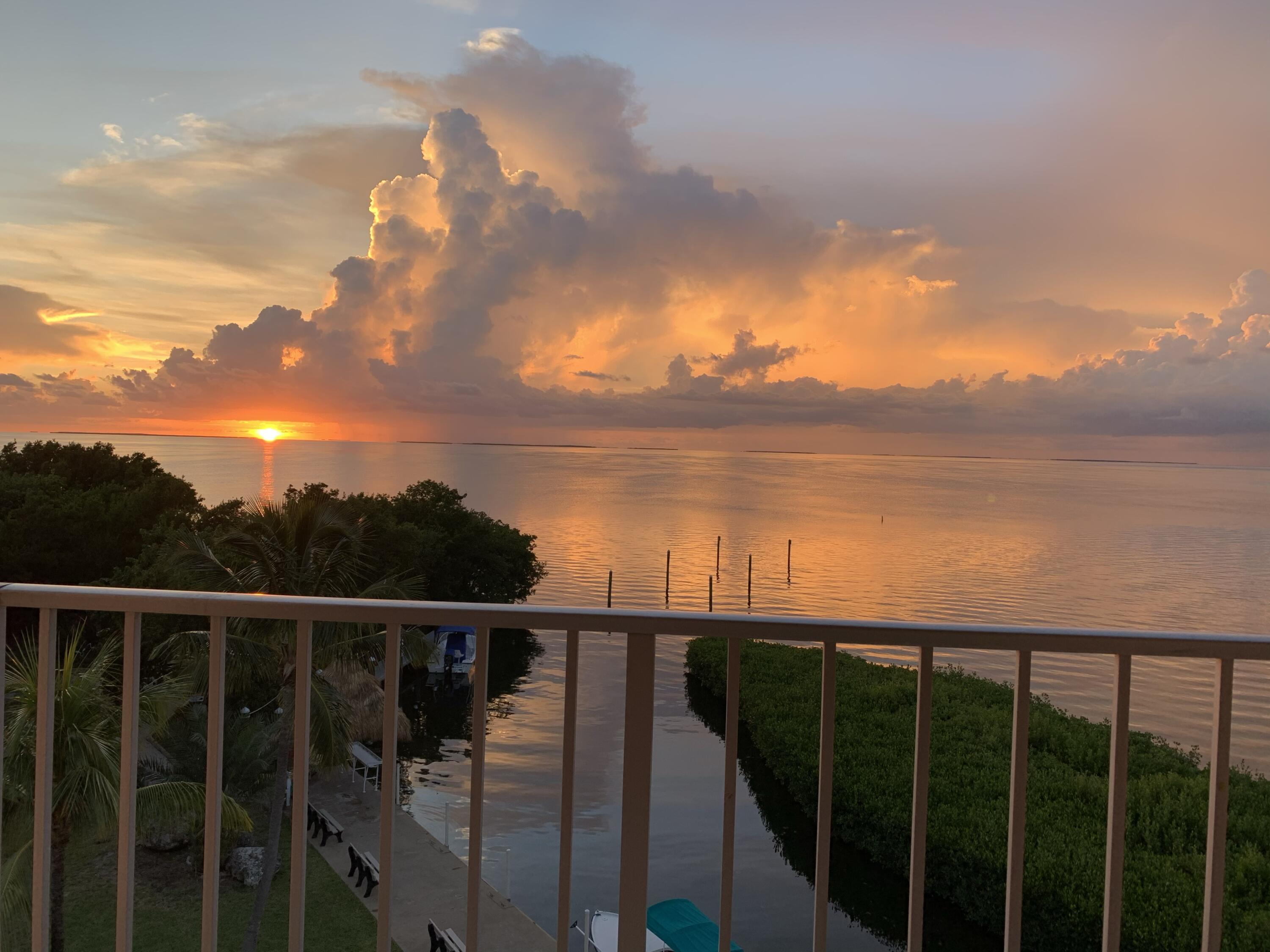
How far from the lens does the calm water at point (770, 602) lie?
15.1 meters

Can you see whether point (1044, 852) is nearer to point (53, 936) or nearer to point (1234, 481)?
point (53, 936)

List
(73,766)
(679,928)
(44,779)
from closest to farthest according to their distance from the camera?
(44,779), (73,766), (679,928)

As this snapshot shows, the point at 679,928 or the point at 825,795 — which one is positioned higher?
the point at 825,795

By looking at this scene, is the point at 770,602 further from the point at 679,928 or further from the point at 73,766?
the point at 73,766

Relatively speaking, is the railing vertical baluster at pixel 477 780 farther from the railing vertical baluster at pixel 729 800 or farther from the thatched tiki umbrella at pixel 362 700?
the thatched tiki umbrella at pixel 362 700

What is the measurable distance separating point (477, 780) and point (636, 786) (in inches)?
11.2

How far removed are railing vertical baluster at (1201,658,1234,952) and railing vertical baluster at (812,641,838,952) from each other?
637 millimetres

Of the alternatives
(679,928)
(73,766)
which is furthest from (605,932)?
(73,766)

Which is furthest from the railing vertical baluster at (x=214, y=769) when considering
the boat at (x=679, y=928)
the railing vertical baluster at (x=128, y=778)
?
the boat at (x=679, y=928)

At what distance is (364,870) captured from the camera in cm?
1173

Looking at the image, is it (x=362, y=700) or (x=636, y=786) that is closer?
(x=636, y=786)

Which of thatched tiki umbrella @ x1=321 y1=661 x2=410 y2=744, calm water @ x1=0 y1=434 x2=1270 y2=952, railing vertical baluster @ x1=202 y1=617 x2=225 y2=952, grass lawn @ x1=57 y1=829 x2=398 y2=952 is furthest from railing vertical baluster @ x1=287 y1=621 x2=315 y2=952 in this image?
thatched tiki umbrella @ x1=321 y1=661 x2=410 y2=744

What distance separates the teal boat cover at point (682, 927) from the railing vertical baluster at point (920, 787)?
917cm

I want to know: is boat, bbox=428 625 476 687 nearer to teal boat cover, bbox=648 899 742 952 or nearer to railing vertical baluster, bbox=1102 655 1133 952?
teal boat cover, bbox=648 899 742 952
